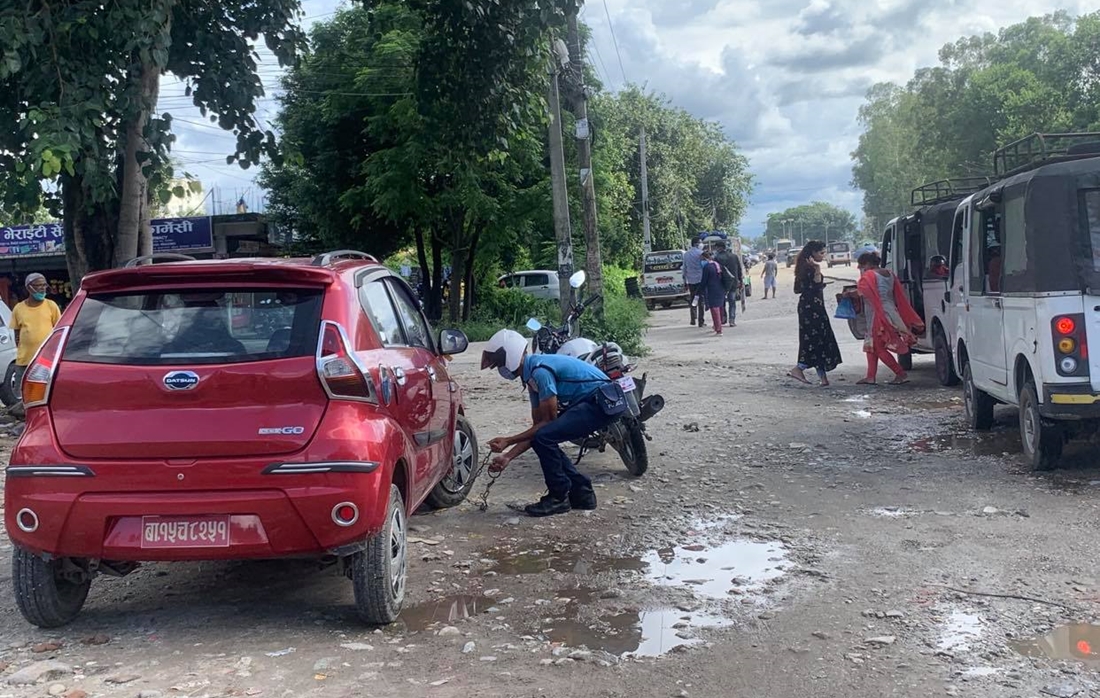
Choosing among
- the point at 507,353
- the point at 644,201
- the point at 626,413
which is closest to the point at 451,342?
the point at 507,353

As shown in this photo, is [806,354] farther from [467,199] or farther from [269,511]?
[467,199]

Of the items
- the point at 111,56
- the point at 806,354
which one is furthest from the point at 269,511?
the point at 806,354

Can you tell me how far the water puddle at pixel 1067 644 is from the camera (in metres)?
4.25

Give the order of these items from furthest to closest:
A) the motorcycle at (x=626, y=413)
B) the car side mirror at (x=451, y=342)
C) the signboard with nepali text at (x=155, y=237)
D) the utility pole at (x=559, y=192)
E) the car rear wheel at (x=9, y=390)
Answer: the signboard with nepali text at (x=155, y=237) → the utility pole at (x=559, y=192) → the car rear wheel at (x=9, y=390) → the motorcycle at (x=626, y=413) → the car side mirror at (x=451, y=342)

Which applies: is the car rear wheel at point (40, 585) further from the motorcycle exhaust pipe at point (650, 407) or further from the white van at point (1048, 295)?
the white van at point (1048, 295)

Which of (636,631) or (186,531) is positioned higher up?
(186,531)

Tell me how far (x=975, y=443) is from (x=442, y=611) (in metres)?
5.76

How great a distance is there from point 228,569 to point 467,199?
1917 cm

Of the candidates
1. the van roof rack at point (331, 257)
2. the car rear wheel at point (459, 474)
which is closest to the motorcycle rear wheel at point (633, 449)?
the car rear wheel at point (459, 474)

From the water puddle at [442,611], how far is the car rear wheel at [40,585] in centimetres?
153

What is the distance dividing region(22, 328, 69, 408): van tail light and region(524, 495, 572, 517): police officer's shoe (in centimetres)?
327

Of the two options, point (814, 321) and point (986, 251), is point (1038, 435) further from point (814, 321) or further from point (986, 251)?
point (814, 321)

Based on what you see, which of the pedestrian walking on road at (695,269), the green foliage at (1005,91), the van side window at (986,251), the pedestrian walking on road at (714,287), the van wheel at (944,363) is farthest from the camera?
the green foliage at (1005,91)

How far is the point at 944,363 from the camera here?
1260 cm
